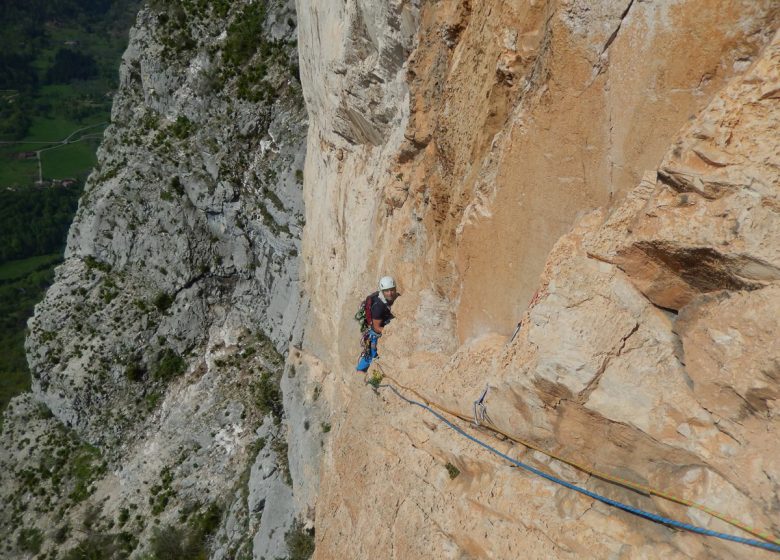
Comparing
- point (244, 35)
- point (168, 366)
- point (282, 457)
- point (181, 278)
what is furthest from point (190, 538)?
point (244, 35)

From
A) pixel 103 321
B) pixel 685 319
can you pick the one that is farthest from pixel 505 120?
pixel 103 321

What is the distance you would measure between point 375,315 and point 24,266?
3937 inches

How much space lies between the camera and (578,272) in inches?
200

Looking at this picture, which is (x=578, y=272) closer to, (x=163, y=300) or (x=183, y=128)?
(x=163, y=300)

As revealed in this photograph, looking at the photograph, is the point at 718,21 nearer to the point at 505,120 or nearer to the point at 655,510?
the point at 505,120

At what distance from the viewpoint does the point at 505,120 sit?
640cm

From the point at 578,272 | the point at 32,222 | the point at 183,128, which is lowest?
the point at 32,222

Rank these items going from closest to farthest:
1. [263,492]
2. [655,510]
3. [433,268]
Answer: [655,510] < [433,268] < [263,492]

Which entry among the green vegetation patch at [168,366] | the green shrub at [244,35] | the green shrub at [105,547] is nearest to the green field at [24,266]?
the green vegetation patch at [168,366]

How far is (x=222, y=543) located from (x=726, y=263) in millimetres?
20496

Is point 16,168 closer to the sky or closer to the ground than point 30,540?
closer to the ground

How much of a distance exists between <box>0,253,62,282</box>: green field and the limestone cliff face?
96661 millimetres

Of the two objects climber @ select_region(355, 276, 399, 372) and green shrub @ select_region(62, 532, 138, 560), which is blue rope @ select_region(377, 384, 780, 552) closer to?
climber @ select_region(355, 276, 399, 372)

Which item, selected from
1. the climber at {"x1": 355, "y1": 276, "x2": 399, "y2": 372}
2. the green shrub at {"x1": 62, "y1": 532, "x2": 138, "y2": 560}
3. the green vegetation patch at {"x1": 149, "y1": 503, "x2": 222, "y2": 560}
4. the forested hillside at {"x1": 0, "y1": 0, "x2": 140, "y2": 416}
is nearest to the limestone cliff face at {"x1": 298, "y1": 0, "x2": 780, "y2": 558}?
the climber at {"x1": 355, "y1": 276, "x2": 399, "y2": 372}
